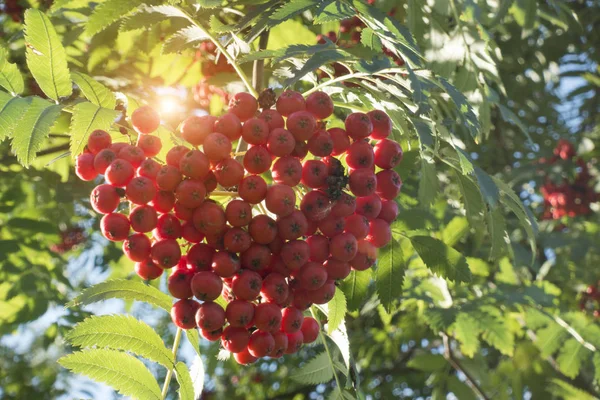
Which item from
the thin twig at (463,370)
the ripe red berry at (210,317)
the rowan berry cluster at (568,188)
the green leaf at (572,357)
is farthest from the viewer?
the rowan berry cluster at (568,188)

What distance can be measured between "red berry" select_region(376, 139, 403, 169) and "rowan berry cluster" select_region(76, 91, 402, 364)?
5 cm

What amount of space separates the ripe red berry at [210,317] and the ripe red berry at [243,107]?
0.46 metres

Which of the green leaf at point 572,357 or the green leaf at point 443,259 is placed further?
the green leaf at point 572,357

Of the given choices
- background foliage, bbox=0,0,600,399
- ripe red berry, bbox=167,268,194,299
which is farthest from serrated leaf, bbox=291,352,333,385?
ripe red berry, bbox=167,268,194,299

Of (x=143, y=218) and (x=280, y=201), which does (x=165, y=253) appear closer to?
(x=143, y=218)

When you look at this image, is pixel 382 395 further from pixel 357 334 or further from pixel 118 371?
pixel 118 371

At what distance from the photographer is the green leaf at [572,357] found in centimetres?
266

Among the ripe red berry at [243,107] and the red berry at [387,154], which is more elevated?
the ripe red berry at [243,107]

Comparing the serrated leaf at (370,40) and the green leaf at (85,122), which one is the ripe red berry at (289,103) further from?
the green leaf at (85,122)

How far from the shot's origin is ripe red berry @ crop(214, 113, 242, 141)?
146 cm

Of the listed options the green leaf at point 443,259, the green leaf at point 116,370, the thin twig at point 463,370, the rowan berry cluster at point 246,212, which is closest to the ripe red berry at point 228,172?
the rowan berry cluster at point 246,212

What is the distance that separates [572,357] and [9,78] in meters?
2.43

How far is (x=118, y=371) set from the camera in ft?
4.87

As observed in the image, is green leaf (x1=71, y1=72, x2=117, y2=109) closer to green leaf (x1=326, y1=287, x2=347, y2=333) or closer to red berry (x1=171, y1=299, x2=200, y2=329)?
red berry (x1=171, y1=299, x2=200, y2=329)
